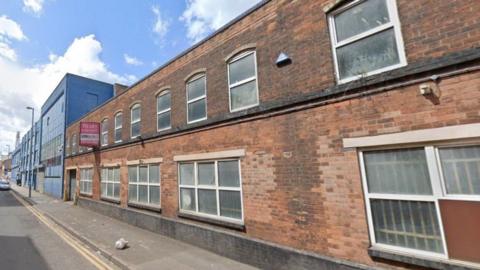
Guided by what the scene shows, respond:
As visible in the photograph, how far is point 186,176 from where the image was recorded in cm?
922

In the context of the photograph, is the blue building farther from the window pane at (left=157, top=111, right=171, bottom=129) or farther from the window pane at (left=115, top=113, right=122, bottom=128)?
the window pane at (left=157, top=111, right=171, bottom=129)

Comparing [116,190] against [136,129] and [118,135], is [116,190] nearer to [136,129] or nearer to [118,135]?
[118,135]

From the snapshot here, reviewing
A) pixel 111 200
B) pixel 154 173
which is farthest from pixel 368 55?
pixel 111 200

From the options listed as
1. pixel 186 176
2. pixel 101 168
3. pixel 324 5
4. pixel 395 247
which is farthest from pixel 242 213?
pixel 101 168

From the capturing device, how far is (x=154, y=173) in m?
11.0

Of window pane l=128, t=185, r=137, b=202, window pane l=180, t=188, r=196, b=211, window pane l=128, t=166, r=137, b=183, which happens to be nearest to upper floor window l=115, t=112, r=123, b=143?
window pane l=128, t=166, r=137, b=183

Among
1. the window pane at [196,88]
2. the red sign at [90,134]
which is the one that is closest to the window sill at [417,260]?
the window pane at [196,88]

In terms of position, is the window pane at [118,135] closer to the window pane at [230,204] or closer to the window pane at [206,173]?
the window pane at [206,173]

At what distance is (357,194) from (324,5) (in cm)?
388

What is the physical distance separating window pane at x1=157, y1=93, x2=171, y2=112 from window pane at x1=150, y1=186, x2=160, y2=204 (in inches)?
Answer: 128

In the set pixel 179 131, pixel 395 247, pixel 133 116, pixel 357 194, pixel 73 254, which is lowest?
pixel 73 254

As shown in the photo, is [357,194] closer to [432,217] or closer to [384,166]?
[384,166]

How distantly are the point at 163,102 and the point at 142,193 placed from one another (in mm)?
4183

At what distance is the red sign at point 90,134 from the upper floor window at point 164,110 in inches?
314
